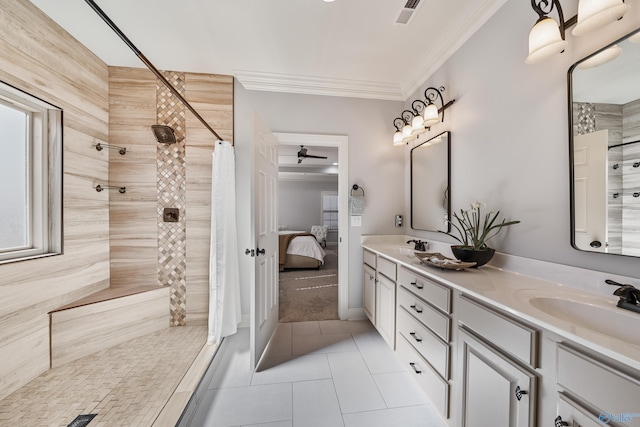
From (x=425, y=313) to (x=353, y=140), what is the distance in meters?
1.93

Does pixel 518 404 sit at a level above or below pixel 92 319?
above

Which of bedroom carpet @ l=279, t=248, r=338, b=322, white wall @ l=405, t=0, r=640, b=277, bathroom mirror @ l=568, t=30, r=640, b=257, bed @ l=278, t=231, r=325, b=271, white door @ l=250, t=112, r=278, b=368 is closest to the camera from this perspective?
bathroom mirror @ l=568, t=30, r=640, b=257

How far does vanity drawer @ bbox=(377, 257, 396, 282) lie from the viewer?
1.88m

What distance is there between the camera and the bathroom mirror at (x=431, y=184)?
2035mm

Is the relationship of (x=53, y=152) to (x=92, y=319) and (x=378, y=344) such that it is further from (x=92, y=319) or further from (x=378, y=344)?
(x=378, y=344)

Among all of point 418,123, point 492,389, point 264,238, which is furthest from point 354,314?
point 418,123

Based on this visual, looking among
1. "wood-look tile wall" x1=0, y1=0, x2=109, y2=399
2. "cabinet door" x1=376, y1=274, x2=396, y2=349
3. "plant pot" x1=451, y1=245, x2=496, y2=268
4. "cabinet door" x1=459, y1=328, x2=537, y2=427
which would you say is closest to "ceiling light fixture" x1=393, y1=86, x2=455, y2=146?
"plant pot" x1=451, y1=245, x2=496, y2=268

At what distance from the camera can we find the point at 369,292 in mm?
2439

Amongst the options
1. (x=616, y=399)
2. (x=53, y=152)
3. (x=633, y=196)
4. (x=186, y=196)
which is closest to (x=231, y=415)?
(x=616, y=399)

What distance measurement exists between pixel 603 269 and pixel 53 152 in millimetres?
3550

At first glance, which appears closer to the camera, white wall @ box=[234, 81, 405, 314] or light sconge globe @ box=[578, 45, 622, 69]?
light sconge globe @ box=[578, 45, 622, 69]

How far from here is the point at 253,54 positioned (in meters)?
2.17

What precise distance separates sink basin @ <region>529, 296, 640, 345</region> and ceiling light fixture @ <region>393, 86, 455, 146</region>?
5.02 ft

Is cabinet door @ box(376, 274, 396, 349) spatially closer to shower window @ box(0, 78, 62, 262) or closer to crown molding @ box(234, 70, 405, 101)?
crown molding @ box(234, 70, 405, 101)
